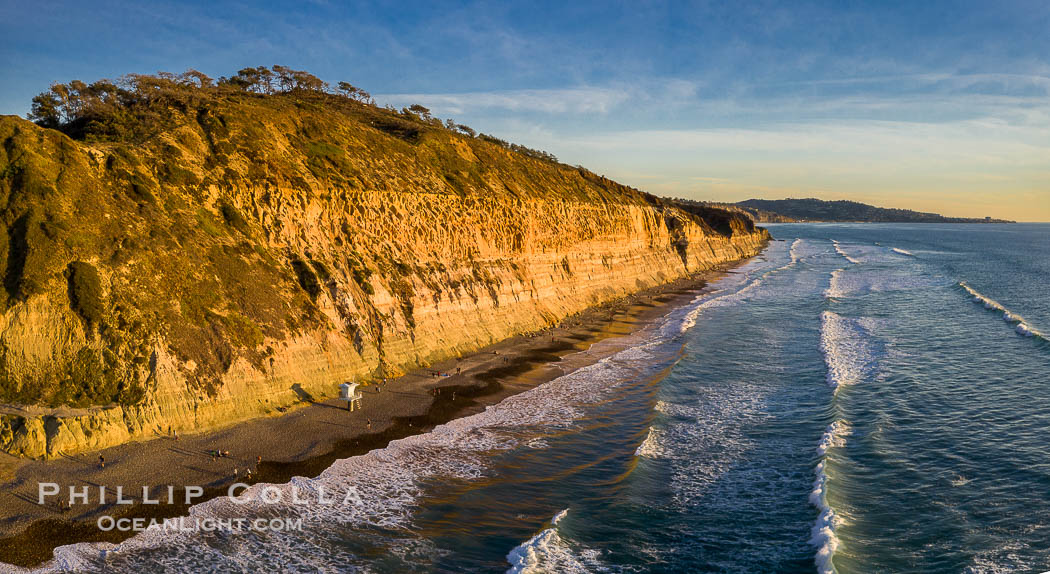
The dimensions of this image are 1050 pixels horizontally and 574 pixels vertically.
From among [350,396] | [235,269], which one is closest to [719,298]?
[350,396]

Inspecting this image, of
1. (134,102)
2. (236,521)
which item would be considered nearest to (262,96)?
(134,102)

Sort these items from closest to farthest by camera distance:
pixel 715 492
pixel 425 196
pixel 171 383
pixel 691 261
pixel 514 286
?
pixel 715 492 < pixel 171 383 < pixel 425 196 < pixel 514 286 < pixel 691 261

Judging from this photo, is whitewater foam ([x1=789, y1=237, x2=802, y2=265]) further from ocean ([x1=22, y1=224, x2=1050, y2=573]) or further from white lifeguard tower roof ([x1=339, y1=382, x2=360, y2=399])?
white lifeguard tower roof ([x1=339, y1=382, x2=360, y2=399])

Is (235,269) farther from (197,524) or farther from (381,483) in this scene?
(381,483)

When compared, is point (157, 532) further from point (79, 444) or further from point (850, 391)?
point (850, 391)

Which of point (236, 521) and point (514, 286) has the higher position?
point (514, 286)

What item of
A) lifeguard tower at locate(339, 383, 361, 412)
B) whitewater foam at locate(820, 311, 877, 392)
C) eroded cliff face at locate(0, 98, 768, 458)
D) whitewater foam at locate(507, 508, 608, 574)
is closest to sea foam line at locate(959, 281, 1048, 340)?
whitewater foam at locate(820, 311, 877, 392)
